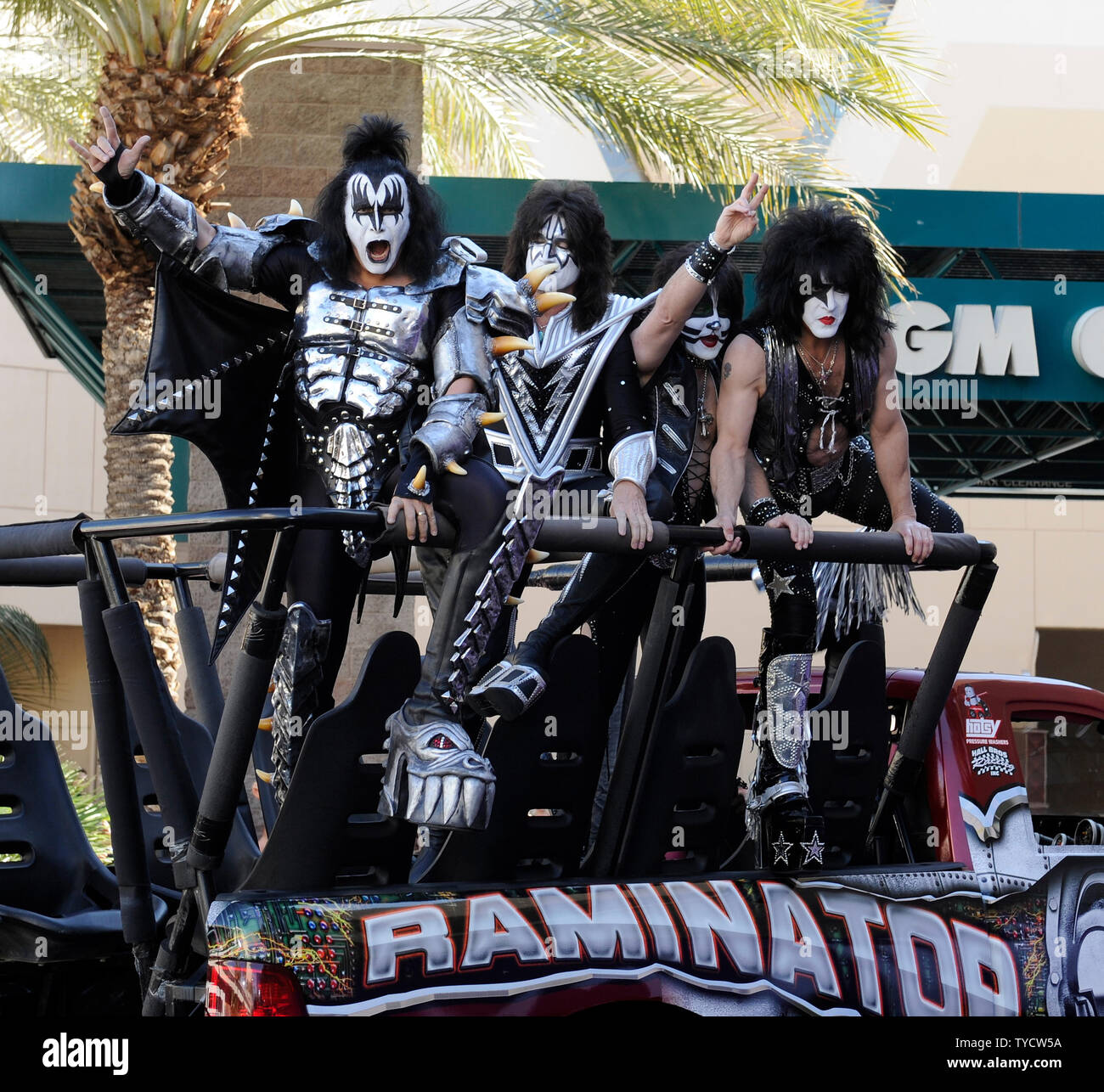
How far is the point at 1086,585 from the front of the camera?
21.2 metres

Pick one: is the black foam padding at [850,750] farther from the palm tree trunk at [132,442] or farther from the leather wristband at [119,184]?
the palm tree trunk at [132,442]

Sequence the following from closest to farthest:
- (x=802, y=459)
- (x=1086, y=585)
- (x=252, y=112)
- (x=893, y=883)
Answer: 1. (x=893, y=883)
2. (x=802, y=459)
3. (x=252, y=112)
4. (x=1086, y=585)

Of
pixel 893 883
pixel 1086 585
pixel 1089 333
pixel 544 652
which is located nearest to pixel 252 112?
pixel 1089 333

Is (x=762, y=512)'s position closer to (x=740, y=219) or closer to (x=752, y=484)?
(x=752, y=484)

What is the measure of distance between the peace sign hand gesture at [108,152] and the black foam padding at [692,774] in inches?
73.9

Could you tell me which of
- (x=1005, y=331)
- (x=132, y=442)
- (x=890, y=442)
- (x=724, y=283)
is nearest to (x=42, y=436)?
(x=132, y=442)

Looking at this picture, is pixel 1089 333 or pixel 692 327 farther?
pixel 1089 333

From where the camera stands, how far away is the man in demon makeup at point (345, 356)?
349 cm

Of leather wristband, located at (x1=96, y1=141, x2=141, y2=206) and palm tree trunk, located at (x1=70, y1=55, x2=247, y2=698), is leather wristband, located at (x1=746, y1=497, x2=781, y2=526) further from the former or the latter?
palm tree trunk, located at (x1=70, y1=55, x2=247, y2=698)

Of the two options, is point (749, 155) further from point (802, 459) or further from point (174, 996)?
point (174, 996)

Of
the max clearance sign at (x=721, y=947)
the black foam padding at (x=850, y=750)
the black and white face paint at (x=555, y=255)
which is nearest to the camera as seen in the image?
the max clearance sign at (x=721, y=947)

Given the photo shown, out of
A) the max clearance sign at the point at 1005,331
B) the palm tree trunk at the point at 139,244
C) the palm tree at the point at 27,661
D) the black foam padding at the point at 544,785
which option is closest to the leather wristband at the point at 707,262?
the black foam padding at the point at 544,785

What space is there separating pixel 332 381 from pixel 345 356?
76mm
